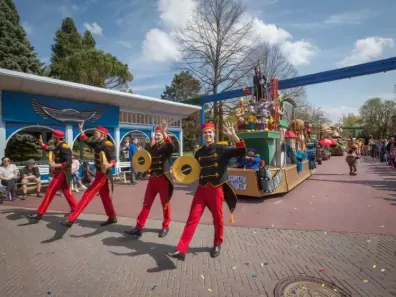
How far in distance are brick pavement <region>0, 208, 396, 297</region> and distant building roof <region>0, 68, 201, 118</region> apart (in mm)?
5886

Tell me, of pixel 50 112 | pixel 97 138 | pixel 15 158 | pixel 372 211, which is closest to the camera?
pixel 97 138

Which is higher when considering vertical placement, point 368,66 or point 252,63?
point 252,63

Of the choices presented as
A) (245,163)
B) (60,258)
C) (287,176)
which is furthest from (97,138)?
(287,176)

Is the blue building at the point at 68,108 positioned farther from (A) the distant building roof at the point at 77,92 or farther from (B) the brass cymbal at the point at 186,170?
(B) the brass cymbal at the point at 186,170

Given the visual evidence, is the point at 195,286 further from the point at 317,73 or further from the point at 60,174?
the point at 317,73

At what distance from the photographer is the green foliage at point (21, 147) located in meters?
17.6

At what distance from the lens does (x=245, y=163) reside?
773 centimetres

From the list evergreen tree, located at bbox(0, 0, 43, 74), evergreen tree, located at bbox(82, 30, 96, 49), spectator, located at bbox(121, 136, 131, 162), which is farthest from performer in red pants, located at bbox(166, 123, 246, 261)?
evergreen tree, located at bbox(82, 30, 96, 49)

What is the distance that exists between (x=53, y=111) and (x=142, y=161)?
741cm

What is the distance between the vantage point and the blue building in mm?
8859

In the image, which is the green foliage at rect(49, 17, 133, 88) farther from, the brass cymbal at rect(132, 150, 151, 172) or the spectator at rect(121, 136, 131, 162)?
the brass cymbal at rect(132, 150, 151, 172)

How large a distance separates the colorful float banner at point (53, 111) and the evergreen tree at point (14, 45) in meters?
9.47

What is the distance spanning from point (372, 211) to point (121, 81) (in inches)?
975

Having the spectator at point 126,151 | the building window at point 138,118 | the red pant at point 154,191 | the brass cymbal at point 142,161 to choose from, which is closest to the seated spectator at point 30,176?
the spectator at point 126,151
